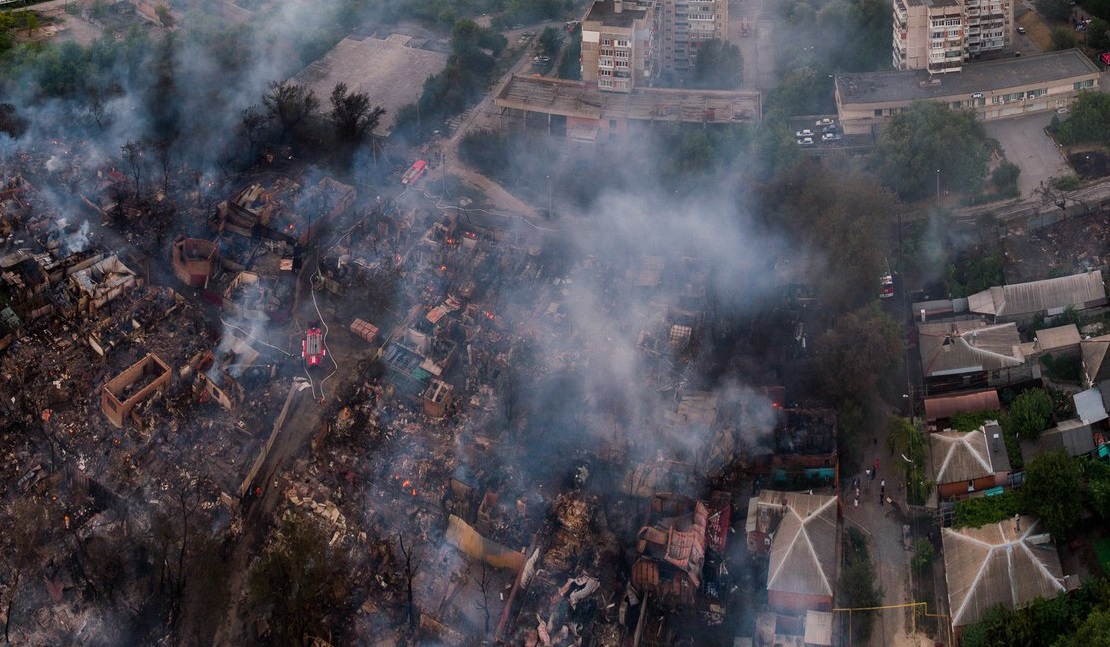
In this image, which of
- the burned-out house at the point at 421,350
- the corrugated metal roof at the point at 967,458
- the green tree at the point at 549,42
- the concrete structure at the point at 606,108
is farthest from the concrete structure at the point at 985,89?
the burned-out house at the point at 421,350

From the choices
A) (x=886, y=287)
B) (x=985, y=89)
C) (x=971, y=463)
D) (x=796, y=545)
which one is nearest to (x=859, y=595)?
(x=796, y=545)

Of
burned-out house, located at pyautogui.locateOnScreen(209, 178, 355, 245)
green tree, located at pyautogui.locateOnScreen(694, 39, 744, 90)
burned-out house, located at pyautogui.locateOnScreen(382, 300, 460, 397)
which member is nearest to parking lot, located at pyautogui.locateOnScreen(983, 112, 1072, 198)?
green tree, located at pyautogui.locateOnScreen(694, 39, 744, 90)

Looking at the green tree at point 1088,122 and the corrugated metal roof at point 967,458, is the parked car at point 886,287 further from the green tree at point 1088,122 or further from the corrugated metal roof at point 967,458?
the green tree at point 1088,122

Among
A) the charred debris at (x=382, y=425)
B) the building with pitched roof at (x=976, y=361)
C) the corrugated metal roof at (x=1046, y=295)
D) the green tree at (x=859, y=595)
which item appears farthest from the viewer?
the corrugated metal roof at (x=1046, y=295)

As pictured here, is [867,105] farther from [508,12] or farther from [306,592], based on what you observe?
[306,592]

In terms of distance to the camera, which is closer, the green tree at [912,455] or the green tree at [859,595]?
the green tree at [859,595]

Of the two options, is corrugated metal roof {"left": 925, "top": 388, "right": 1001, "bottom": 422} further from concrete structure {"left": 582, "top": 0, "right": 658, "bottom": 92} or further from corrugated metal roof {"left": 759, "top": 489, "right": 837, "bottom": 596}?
concrete structure {"left": 582, "top": 0, "right": 658, "bottom": 92}

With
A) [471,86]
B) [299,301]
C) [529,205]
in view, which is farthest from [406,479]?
[471,86]
